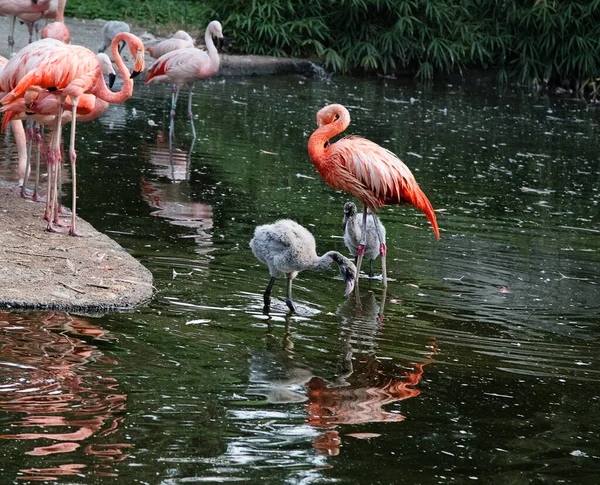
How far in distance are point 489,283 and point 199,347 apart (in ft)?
7.15

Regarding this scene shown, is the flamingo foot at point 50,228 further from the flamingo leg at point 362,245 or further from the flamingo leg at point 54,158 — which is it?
the flamingo leg at point 362,245

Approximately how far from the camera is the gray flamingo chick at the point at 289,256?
5145 millimetres

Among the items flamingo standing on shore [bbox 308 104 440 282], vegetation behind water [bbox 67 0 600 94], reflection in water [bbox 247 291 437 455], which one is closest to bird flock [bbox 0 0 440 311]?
flamingo standing on shore [bbox 308 104 440 282]

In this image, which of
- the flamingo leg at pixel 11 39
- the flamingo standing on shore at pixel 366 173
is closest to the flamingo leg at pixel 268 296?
the flamingo standing on shore at pixel 366 173

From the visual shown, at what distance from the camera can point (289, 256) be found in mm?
5117

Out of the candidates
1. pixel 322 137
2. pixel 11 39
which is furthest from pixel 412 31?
pixel 322 137

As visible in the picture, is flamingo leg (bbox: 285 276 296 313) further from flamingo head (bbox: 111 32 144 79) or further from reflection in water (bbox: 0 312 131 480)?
flamingo head (bbox: 111 32 144 79)

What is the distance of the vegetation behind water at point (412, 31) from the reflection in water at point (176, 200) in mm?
7358

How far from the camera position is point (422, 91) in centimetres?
1570

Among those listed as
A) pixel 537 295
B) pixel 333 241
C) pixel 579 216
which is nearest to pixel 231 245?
pixel 333 241

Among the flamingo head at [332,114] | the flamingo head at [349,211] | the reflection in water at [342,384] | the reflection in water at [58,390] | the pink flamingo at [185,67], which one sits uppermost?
the pink flamingo at [185,67]

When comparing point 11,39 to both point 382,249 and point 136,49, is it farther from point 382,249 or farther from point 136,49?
point 382,249

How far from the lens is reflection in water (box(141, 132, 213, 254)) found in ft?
22.2

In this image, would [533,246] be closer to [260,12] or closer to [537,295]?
[537,295]
